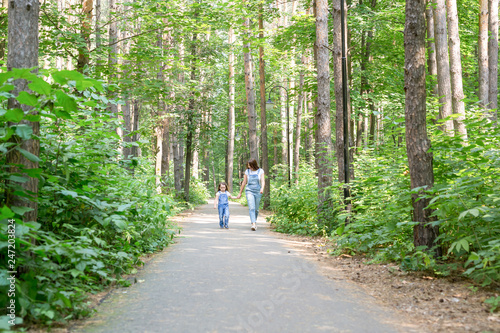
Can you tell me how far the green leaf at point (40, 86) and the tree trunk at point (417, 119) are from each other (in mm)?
5002

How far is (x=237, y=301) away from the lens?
4.54 meters

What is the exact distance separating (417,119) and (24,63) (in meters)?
5.40

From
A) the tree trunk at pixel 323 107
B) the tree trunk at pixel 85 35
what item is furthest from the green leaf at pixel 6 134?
the tree trunk at pixel 323 107

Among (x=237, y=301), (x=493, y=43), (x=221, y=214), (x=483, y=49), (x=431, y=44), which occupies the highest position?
(x=493, y=43)

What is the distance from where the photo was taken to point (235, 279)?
222 inches

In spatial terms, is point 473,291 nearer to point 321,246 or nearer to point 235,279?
point 235,279

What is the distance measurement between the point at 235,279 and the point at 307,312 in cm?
164

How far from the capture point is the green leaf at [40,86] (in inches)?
136

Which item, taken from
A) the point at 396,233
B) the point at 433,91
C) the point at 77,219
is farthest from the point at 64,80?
the point at 433,91

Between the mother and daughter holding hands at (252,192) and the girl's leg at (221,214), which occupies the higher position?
the mother and daughter holding hands at (252,192)

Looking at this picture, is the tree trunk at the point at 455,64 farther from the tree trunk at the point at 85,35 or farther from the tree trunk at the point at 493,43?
the tree trunk at the point at 85,35

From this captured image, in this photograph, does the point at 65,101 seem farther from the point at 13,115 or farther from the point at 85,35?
the point at 85,35

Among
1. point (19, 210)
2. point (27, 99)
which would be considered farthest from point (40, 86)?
point (19, 210)

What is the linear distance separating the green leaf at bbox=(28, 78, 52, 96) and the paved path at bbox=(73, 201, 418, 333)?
2.18 metres
